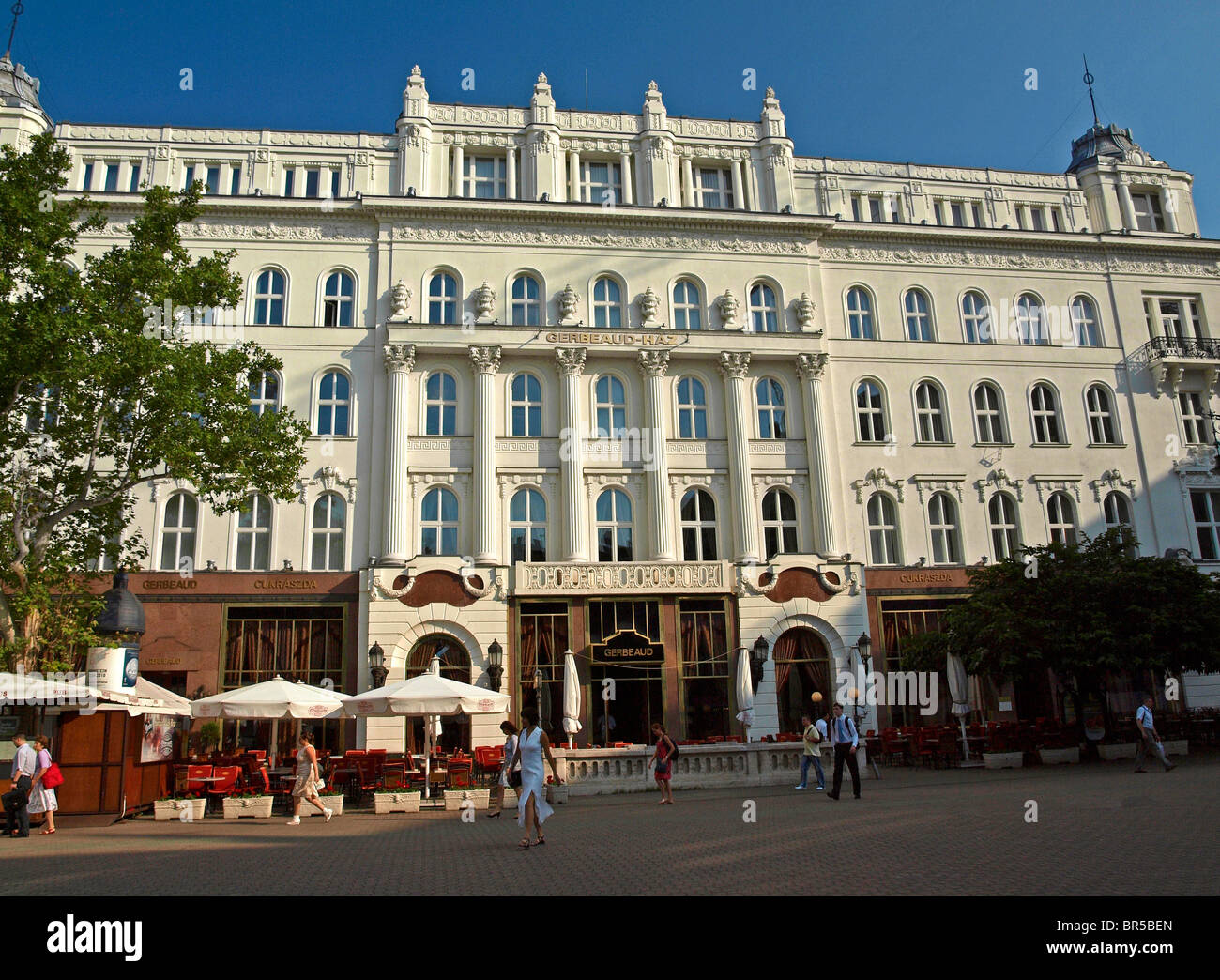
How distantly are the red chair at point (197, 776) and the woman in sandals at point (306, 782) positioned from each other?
116 inches

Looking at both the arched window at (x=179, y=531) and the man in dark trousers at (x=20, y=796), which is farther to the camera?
the arched window at (x=179, y=531)

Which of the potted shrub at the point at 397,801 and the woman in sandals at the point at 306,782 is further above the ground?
the woman in sandals at the point at 306,782

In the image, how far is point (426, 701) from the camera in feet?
72.6

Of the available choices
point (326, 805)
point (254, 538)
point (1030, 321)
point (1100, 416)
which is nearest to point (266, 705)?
point (326, 805)

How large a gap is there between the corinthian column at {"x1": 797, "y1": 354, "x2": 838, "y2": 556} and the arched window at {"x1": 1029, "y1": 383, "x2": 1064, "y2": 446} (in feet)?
30.5

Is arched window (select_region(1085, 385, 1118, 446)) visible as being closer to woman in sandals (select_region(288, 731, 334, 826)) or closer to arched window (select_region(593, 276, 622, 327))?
arched window (select_region(593, 276, 622, 327))

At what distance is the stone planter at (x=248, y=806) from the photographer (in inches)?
822

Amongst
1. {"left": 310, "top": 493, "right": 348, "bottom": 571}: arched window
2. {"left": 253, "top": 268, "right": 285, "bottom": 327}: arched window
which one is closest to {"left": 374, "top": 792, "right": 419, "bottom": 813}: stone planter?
{"left": 310, "top": 493, "right": 348, "bottom": 571}: arched window

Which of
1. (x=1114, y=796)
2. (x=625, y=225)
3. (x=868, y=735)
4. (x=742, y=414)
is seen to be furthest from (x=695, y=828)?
(x=625, y=225)

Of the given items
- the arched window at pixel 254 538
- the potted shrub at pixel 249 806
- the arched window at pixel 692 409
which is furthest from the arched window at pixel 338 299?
the potted shrub at pixel 249 806

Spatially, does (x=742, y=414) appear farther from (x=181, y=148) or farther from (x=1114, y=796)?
(x=181, y=148)

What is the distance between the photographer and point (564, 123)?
38.3 m

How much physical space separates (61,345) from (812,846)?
18.9 meters

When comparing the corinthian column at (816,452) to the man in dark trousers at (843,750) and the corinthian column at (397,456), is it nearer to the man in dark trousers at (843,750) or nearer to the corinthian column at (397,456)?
the corinthian column at (397,456)
